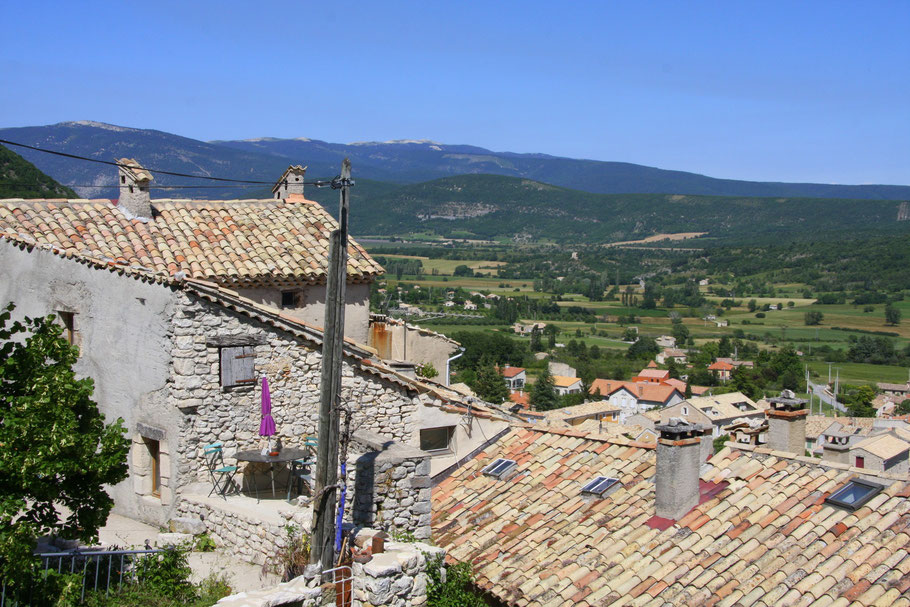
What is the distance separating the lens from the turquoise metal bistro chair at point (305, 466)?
12.4 meters

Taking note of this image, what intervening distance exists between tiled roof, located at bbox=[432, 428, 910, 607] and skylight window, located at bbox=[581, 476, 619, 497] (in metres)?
0.13

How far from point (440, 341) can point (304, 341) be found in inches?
254

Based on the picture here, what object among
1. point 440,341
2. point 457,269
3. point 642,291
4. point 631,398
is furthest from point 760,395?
point 457,269

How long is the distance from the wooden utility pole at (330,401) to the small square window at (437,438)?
17.2 feet

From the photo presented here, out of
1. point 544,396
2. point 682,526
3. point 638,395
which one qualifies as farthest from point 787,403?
point 638,395

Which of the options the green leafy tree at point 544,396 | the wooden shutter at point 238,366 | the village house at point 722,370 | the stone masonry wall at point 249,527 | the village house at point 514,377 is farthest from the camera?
the village house at point 722,370

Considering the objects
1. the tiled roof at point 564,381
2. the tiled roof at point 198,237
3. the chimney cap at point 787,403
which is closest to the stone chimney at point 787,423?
the chimney cap at point 787,403

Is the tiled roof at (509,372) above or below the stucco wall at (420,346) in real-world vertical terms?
below

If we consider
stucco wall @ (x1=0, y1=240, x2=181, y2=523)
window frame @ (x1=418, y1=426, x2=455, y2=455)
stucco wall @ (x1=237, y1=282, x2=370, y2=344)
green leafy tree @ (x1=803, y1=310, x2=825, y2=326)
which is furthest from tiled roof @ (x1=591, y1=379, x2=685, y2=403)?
stucco wall @ (x1=0, y1=240, x2=181, y2=523)

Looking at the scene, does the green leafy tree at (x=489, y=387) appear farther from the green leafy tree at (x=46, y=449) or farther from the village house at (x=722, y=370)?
the green leafy tree at (x=46, y=449)

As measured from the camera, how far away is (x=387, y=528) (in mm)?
10516

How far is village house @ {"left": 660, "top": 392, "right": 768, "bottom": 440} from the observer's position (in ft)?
232

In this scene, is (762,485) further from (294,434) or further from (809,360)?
(809,360)

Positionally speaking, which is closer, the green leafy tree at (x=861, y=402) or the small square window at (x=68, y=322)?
the small square window at (x=68, y=322)
